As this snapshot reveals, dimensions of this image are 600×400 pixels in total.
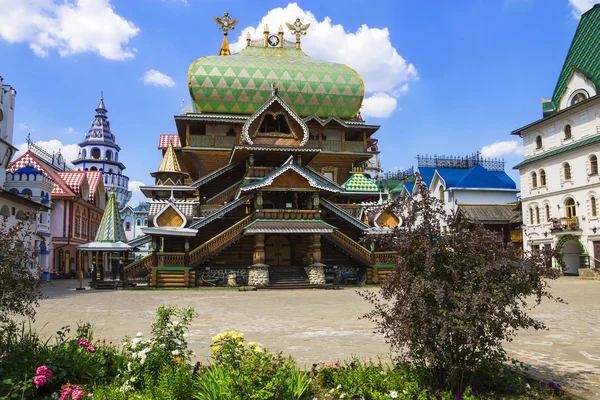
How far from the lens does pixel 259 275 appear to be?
1034 inches

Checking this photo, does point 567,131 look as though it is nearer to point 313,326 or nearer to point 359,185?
point 359,185

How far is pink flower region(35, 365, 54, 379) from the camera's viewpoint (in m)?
5.75

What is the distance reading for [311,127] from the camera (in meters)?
38.6

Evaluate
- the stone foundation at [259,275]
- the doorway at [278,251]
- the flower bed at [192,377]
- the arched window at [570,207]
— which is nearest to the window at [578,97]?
the arched window at [570,207]

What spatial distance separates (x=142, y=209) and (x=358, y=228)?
7180cm

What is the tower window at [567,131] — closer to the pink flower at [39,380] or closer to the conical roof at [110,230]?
the conical roof at [110,230]

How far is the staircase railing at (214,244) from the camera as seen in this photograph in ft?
86.6

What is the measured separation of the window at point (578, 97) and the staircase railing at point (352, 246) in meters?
21.5

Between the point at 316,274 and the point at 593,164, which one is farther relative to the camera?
the point at 593,164

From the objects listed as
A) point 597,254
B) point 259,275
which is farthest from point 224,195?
point 597,254

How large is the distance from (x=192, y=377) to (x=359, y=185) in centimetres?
3101

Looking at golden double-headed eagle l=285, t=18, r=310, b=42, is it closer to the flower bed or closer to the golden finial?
A: the golden finial

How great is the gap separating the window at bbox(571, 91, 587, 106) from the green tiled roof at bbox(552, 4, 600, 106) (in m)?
1.21

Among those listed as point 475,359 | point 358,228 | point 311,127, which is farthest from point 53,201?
point 475,359
